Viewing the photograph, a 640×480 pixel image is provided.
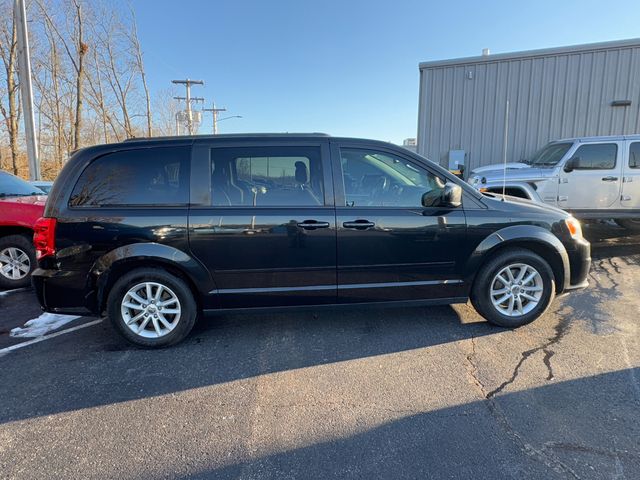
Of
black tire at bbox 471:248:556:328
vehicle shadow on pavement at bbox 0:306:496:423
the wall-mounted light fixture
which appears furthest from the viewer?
the wall-mounted light fixture

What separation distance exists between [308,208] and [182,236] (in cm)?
113

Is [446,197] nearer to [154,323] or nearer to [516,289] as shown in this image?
[516,289]

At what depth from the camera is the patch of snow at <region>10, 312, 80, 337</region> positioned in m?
3.99

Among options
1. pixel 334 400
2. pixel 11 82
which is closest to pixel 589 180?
pixel 334 400

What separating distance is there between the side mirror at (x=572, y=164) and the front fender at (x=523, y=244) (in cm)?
423

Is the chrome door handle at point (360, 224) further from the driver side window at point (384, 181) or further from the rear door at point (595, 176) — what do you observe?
the rear door at point (595, 176)

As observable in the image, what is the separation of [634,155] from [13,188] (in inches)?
415

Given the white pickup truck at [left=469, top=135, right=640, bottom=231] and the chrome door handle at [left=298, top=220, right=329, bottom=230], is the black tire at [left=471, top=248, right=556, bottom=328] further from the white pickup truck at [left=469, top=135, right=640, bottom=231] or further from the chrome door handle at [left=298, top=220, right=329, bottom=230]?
the white pickup truck at [left=469, top=135, right=640, bottom=231]

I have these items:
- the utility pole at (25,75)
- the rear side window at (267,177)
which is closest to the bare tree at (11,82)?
the utility pole at (25,75)

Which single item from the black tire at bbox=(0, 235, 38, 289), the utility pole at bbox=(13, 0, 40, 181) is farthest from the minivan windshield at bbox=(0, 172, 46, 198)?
the utility pole at bbox=(13, 0, 40, 181)

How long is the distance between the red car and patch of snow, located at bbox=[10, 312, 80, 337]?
57.4 inches

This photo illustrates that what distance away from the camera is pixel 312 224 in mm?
3471

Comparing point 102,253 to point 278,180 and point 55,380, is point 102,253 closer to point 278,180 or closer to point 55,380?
point 55,380

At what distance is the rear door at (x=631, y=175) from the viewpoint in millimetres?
7105
